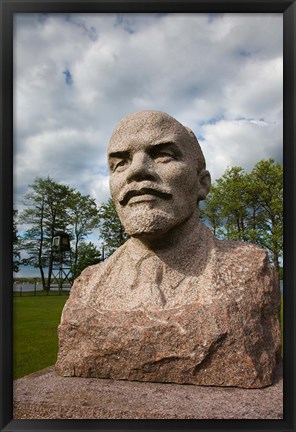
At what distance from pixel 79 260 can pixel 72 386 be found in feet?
57.8

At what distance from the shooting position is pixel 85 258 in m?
20.3

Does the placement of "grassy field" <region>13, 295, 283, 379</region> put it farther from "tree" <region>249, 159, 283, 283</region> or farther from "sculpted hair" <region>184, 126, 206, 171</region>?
"tree" <region>249, 159, 283, 283</region>

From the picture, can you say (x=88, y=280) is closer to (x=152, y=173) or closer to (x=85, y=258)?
(x=152, y=173)

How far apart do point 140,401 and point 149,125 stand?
2534mm

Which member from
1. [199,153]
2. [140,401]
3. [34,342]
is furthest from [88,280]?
[34,342]

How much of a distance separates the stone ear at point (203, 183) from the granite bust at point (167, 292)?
7 centimetres

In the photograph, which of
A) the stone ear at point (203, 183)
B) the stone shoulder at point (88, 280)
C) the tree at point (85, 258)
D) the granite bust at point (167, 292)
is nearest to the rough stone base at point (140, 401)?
the granite bust at point (167, 292)

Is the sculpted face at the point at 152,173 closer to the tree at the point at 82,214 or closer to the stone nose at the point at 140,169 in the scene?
the stone nose at the point at 140,169

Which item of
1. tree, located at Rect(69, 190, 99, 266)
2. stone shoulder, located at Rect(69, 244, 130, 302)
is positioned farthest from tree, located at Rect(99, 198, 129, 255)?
stone shoulder, located at Rect(69, 244, 130, 302)

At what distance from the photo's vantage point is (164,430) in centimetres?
301

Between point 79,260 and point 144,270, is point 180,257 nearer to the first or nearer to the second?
point 144,270

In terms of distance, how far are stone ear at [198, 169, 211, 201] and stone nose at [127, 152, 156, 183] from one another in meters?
0.82

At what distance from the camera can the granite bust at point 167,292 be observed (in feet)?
11.5

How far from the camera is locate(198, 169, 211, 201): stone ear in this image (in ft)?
15.0
